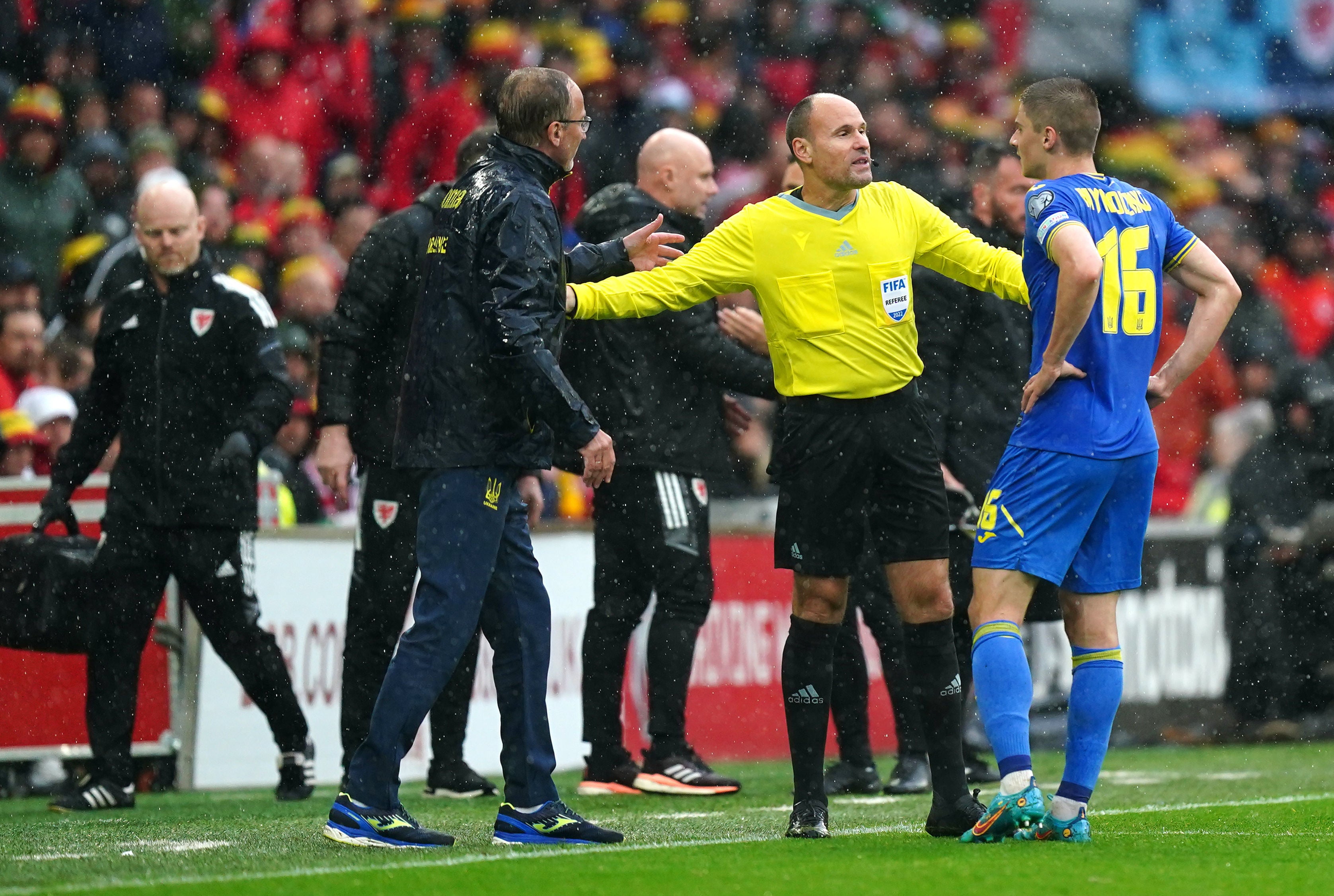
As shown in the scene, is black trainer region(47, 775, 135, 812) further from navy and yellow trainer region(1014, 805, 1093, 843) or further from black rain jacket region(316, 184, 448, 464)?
navy and yellow trainer region(1014, 805, 1093, 843)

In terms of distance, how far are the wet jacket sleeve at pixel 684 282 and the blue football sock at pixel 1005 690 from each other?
133cm

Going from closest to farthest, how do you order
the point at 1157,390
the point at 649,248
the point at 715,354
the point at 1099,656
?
the point at 1099,656 < the point at 1157,390 < the point at 649,248 < the point at 715,354

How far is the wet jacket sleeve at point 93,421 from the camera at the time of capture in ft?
26.6

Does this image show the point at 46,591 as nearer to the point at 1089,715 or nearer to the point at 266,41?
the point at 1089,715

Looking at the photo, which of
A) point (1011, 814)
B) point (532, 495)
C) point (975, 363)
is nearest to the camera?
point (1011, 814)

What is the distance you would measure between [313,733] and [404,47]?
7111 millimetres

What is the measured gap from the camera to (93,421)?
26.7 feet

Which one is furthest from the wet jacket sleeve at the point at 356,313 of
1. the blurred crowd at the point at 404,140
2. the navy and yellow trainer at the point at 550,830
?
the navy and yellow trainer at the point at 550,830

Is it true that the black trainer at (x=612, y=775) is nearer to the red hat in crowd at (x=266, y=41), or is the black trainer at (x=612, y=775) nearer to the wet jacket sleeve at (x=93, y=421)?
the wet jacket sleeve at (x=93, y=421)

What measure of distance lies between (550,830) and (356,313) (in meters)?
2.57

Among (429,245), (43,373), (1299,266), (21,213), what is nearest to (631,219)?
(429,245)

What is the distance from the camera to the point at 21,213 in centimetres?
1177

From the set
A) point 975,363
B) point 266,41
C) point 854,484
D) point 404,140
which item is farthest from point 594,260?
point 404,140

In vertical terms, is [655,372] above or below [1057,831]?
above
